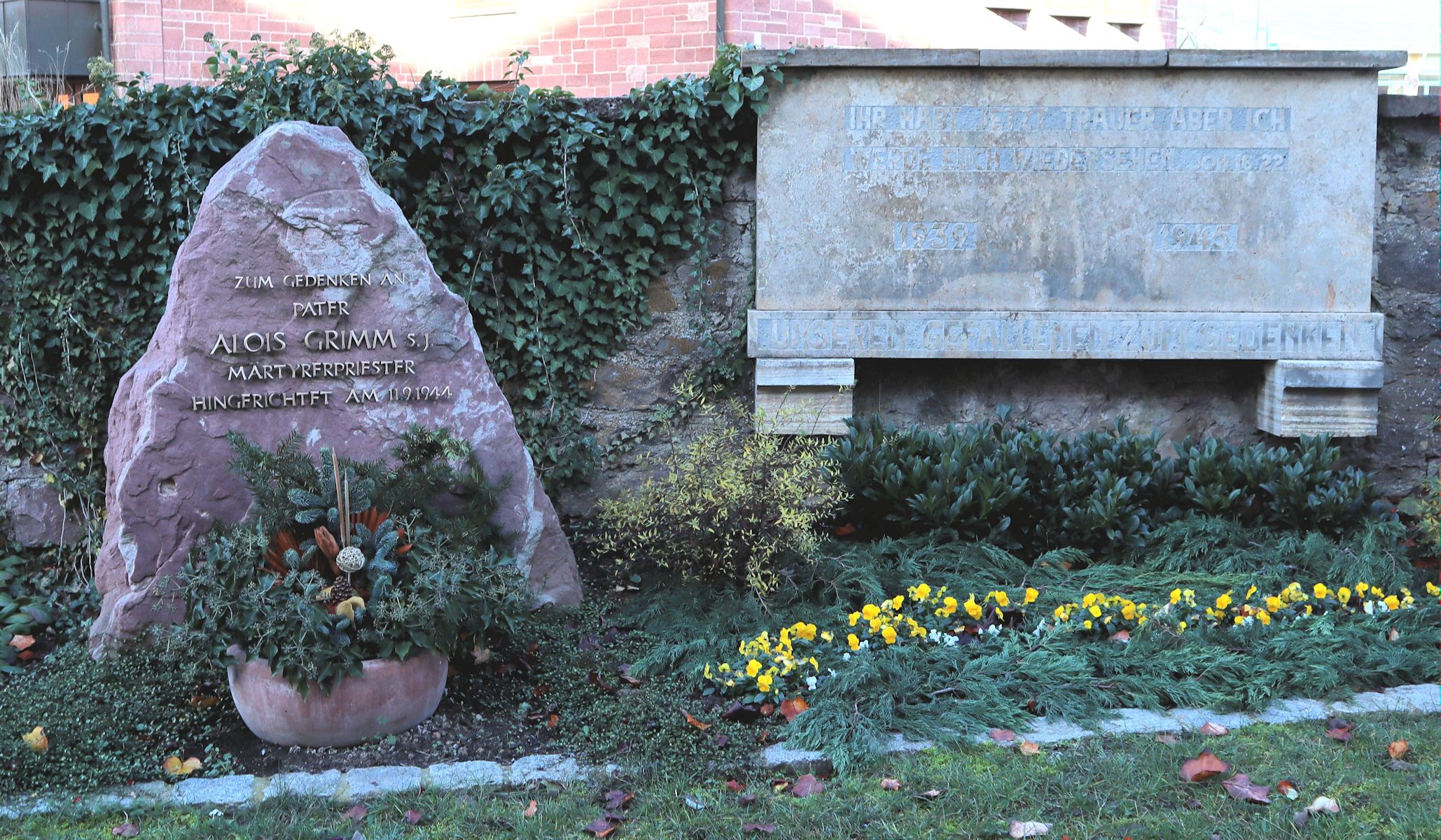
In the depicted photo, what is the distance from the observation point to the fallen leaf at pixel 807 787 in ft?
10.2

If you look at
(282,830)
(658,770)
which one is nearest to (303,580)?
(282,830)

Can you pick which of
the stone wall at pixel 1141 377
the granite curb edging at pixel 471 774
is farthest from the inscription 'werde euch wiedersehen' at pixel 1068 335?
the granite curb edging at pixel 471 774

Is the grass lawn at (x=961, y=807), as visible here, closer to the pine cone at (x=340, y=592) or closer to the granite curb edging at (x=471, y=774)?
the granite curb edging at (x=471, y=774)

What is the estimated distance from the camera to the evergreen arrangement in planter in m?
3.38

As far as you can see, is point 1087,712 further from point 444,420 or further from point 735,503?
point 444,420

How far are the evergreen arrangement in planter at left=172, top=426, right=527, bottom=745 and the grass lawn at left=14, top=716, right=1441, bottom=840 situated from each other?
1.32 ft

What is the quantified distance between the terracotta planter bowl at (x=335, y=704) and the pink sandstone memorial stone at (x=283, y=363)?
30.6 inches

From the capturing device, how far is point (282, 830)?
2916 mm

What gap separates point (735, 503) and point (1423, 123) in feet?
13.6

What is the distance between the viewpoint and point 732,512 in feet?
14.2

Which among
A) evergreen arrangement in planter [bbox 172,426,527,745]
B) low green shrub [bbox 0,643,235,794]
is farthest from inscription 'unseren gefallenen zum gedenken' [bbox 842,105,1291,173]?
low green shrub [bbox 0,643,235,794]

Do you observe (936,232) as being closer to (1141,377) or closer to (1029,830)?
(1141,377)

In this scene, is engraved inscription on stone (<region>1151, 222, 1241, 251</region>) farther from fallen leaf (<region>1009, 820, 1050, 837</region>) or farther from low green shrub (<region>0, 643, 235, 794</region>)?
low green shrub (<region>0, 643, 235, 794</region>)

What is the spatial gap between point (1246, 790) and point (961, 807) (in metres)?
0.74
